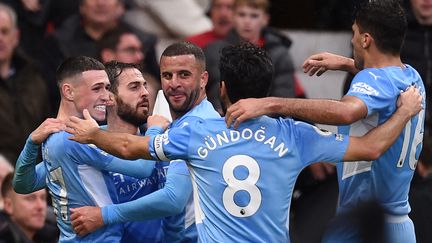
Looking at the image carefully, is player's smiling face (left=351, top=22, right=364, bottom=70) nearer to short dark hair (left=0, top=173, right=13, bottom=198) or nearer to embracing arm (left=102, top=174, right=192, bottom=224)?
embracing arm (left=102, top=174, right=192, bottom=224)

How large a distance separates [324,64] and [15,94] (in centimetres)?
389

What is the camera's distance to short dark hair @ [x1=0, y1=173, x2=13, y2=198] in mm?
10336

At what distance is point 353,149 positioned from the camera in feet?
23.8

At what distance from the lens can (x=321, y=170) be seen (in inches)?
449

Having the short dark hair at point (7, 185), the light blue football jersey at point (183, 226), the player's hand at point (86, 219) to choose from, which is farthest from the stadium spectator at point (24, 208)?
the player's hand at point (86, 219)

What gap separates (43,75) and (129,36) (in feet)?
2.81

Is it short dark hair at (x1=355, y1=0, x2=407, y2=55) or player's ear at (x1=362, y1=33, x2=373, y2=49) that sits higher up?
short dark hair at (x1=355, y1=0, x2=407, y2=55)

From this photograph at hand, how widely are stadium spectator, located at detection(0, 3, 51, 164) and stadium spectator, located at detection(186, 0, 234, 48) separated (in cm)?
158

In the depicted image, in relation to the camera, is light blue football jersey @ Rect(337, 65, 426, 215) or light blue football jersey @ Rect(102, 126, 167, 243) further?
light blue football jersey @ Rect(102, 126, 167, 243)

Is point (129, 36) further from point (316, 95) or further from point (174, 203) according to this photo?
point (174, 203)

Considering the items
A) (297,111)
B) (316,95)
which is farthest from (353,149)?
(316,95)

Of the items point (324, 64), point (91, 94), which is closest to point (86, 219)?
point (91, 94)

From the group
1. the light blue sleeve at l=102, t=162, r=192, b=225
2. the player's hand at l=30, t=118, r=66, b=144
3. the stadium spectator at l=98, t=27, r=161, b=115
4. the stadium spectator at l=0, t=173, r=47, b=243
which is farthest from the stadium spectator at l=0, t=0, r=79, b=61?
the light blue sleeve at l=102, t=162, r=192, b=225

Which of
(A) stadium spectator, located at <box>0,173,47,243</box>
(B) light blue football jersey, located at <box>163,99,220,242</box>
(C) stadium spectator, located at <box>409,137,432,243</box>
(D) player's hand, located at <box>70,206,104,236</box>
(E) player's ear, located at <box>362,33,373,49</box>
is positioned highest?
(E) player's ear, located at <box>362,33,373,49</box>
